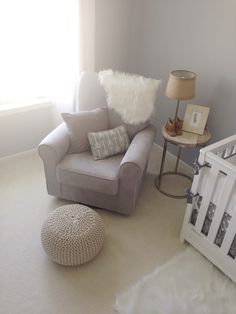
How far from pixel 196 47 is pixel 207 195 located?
4.45 feet

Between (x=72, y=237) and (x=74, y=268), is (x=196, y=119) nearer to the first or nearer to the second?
(x=72, y=237)

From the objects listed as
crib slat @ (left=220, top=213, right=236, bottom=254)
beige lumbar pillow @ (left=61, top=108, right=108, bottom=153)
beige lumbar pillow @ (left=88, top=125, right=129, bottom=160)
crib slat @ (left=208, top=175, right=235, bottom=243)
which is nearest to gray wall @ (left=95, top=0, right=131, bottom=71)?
beige lumbar pillow @ (left=61, top=108, right=108, bottom=153)

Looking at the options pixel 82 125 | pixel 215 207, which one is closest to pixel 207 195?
pixel 215 207

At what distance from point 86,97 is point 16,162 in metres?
1.05

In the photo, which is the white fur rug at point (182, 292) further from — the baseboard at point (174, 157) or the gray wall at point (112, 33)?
the gray wall at point (112, 33)

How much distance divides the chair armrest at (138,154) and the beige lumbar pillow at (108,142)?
4.3 inches

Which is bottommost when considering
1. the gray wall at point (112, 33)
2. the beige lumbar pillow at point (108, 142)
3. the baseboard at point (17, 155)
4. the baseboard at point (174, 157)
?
the baseboard at point (17, 155)

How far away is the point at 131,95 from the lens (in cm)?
232

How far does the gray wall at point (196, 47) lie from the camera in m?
2.17

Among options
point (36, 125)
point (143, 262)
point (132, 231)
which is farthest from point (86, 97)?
point (143, 262)

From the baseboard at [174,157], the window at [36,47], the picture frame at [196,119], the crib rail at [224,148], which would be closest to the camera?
the crib rail at [224,148]

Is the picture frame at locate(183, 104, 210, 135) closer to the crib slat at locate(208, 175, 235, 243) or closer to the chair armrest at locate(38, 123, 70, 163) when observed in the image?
the crib slat at locate(208, 175, 235, 243)

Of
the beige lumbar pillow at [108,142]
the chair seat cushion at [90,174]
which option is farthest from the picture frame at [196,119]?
the chair seat cushion at [90,174]

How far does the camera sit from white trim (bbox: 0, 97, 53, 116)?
2.69 metres
